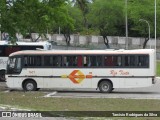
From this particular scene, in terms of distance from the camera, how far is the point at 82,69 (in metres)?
28.1

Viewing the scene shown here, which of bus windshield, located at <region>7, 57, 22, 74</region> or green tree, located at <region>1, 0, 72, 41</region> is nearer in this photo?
bus windshield, located at <region>7, 57, 22, 74</region>

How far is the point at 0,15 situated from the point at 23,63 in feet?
10.4

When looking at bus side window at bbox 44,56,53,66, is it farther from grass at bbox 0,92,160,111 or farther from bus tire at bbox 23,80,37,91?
grass at bbox 0,92,160,111

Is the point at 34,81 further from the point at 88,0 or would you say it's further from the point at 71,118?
the point at 88,0

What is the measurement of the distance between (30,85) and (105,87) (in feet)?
14.8

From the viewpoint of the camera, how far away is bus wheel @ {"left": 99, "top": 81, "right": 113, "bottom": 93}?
2795 centimetres

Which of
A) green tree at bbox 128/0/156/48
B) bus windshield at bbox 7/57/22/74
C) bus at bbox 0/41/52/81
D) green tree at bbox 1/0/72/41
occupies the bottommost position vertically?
bus windshield at bbox 7/57/22/74

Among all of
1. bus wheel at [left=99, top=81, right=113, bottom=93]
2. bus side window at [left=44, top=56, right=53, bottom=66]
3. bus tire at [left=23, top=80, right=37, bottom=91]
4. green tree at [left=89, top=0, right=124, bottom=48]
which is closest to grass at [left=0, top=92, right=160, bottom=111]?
bus wheel at [left=99, top=81, right=113, bottom=93]

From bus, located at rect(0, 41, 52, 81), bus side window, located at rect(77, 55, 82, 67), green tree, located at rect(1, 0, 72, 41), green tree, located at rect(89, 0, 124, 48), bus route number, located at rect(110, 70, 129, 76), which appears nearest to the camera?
bus route number, located at rect(110, 70, 129, 76)

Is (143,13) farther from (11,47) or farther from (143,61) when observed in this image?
(143,61)

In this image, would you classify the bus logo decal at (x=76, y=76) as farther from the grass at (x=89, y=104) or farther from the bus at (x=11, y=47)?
the bus at (x=11, y=47)

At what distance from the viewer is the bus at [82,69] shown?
90.4 feet

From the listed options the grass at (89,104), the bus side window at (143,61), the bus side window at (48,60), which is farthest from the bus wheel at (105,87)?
the grass at (89,104)

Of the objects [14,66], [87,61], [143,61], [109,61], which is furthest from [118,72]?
[14,66]
